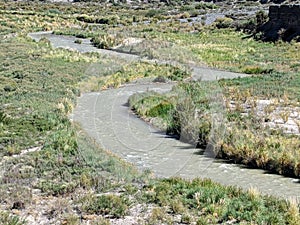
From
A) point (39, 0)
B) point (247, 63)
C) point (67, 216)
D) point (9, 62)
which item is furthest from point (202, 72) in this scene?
point (39, 0)

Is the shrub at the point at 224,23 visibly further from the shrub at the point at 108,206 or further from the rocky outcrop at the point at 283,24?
the shrub at the point at 108,206

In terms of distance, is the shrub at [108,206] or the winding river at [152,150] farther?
the winding river at [152,150]

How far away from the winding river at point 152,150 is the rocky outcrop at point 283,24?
2459 centimetres

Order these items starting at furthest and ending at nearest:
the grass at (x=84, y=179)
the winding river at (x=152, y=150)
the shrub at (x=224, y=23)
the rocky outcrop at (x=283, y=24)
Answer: the shrub at (x=224, y=23)
the rocky outcrop at (x=283, y=24)
the winding river at (x=152, y=150)
the grass at (x=84, y=179)

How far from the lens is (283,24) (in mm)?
49875

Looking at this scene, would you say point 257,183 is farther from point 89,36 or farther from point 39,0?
point 39,0

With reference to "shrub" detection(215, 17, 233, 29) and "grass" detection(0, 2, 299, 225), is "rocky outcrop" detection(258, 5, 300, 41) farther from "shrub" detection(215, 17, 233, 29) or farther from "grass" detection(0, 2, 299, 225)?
"grass" detection(0, 2, 299, 225)

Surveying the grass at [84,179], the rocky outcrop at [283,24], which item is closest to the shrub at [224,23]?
the rocky outcrop at [283,24]

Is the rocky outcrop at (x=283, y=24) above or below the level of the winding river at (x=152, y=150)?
above

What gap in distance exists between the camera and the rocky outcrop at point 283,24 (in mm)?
47625

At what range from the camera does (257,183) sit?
1405 cm

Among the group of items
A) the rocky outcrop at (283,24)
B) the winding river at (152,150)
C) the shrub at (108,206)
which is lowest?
the shrub at (108,206)

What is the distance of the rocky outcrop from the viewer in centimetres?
4762

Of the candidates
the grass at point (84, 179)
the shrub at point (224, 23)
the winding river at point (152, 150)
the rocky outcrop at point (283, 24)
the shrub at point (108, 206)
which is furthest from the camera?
the shrub at point (224, 23)
